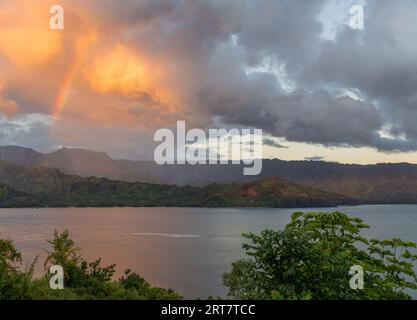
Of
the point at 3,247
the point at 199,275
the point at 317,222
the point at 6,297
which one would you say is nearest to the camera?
the point at 6,297

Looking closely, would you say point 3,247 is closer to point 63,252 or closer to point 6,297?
point 63,252

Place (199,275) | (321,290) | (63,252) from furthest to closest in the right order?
(199,275) < (63,252) < (321,290)

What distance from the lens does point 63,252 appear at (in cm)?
3681

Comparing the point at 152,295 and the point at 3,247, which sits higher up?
the point at 3,247

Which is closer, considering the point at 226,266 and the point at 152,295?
the point at 152,295

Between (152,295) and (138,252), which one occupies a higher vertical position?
(152,295)

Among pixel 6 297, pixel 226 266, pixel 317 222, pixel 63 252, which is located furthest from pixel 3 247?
pixel 226 266

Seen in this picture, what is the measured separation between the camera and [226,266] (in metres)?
155
